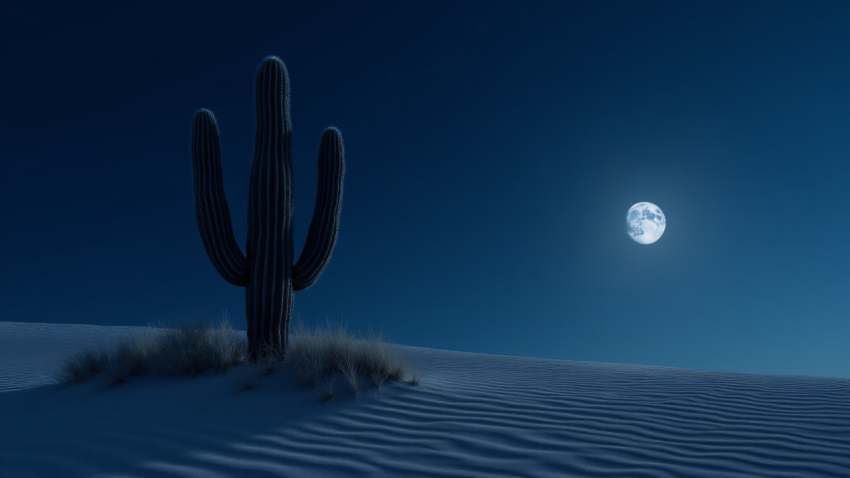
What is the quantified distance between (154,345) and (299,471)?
14.6ft

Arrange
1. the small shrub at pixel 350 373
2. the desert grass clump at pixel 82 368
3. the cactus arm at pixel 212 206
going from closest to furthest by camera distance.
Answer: the small shrub at pixel 350 373
the desert grass clump at pixel 82 368
the cactus arm at pixel 212 206

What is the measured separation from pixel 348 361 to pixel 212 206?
12.1 feet

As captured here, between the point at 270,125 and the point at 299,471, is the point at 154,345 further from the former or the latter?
the point at 299,471

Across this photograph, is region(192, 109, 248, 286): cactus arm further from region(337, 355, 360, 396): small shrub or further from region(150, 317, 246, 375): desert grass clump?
region(337, 355, 360, 396): small shrub

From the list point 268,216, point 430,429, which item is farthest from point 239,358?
point 430,429

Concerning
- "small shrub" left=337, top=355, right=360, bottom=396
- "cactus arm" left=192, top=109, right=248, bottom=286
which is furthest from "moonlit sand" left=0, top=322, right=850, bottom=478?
"cactus arm" left=192, top=109, right=248, bottom=286

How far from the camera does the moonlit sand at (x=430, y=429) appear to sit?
3307 millimetres

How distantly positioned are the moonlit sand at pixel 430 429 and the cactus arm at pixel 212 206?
5.91 feet

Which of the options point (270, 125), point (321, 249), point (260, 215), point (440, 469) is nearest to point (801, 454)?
point (440, 469)

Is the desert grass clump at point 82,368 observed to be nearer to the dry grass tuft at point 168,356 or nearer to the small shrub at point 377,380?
the dry grass tuft at point 168,356

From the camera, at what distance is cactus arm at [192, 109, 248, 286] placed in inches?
273

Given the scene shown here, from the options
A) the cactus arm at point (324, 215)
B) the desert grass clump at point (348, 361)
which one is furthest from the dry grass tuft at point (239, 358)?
the cactus arm at point (324, 215)

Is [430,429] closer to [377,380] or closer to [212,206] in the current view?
[377,380]

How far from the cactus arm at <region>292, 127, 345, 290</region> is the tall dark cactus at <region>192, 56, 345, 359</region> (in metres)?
0.02
